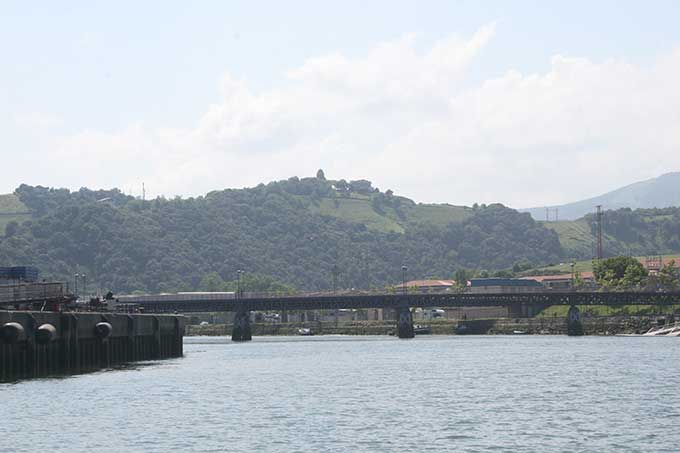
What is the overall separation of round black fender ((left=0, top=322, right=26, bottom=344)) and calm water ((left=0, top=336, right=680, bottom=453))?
3.92 meters

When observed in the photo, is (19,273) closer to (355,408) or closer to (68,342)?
(68,342)

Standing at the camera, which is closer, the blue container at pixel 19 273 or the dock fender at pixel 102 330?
the dock fender at pixel 102 330

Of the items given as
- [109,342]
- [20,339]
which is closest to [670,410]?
[20,339]

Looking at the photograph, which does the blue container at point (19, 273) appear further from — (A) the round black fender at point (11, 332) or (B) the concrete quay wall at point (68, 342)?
(A) the round black fender at point (11, 332)

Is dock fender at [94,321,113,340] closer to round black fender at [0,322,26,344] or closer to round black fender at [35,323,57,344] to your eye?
round black fender at [35,323,57,344]

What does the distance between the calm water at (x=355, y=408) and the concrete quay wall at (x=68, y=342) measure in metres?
2.89

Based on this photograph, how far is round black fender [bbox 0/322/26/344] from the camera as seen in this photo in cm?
9775

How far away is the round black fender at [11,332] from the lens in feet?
321

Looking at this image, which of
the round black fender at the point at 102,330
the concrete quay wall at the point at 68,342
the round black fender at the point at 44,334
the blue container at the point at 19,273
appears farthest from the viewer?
the blue container at the point at 19,273

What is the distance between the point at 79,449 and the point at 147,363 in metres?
78.4

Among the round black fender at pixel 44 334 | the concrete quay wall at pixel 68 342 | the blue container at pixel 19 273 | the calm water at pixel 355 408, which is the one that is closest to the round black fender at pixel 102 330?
the concrete quay wall at pixel 68 342

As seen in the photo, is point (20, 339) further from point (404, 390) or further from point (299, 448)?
point (299, 448)

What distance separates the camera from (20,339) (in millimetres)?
100875

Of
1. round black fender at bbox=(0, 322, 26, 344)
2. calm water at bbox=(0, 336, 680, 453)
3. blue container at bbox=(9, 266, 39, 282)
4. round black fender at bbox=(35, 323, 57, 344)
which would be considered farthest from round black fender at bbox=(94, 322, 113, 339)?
blue container at bbox=(9, 266, 39, 282)
